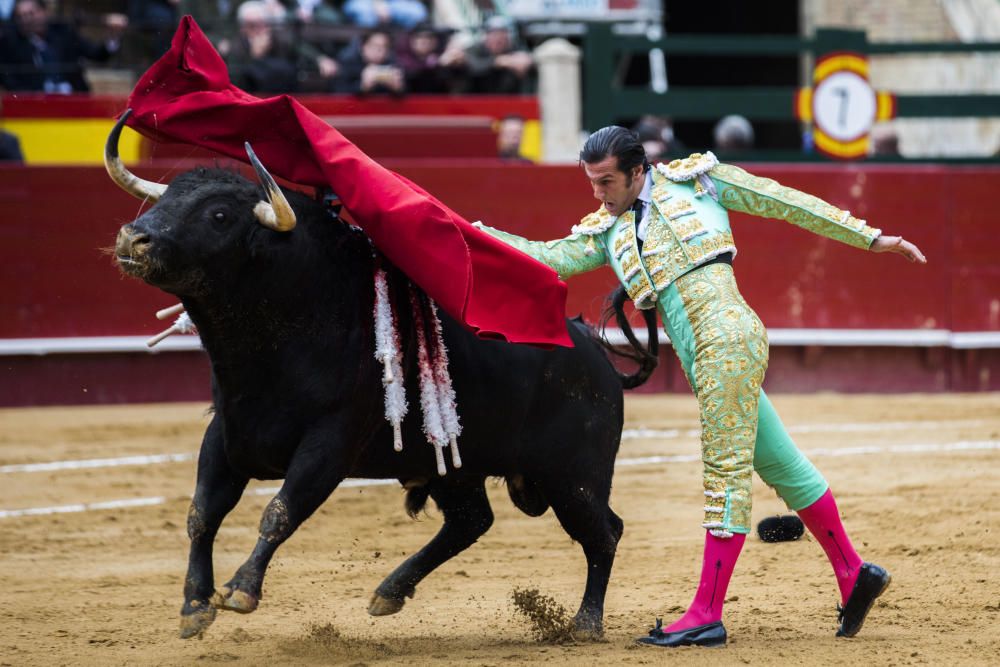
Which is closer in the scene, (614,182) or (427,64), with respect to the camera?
(614,182)

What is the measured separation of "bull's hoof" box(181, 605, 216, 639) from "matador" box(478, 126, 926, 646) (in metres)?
1.13

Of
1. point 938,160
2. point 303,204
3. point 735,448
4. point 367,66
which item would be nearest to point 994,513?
point 735,448

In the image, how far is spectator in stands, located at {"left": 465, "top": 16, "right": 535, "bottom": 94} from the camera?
1104 centimetres

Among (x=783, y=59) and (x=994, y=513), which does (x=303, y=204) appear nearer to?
(x=994, y=513)

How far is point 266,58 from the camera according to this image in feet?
32.8

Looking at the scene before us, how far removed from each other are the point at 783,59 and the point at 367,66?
25.5ft

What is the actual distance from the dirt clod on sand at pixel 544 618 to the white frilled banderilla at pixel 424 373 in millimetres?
508

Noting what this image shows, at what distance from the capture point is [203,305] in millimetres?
3621

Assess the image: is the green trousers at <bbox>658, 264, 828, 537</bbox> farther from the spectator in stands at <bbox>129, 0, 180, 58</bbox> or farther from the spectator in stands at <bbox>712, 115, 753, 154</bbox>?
the spectator in stands at <bbox>129, 0, 180, 58</bbox>

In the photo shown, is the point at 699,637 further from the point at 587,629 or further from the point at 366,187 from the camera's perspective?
the point at 366,187

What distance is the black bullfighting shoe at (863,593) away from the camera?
153 inches

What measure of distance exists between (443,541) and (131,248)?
4.69 feet

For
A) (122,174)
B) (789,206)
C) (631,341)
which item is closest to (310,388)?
(122,174)

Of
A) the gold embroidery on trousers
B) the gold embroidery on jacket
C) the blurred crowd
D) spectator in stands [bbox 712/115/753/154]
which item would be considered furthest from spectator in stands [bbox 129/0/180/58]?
the gold embroidery on trousers
